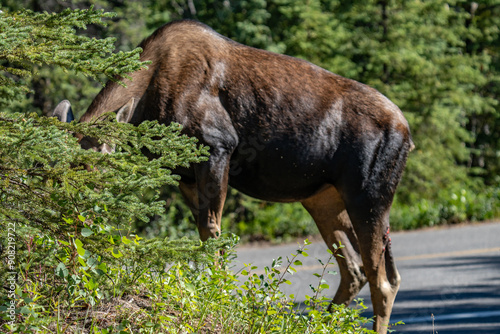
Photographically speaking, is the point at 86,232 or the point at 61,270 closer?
the point at 86,232

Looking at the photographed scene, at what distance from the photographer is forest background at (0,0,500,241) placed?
13.9 metres

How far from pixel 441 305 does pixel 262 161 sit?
145 inches

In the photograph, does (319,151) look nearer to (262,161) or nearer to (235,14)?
(262,161)

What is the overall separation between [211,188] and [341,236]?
148 centimetres

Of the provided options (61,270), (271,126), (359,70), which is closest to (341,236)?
(271,126)

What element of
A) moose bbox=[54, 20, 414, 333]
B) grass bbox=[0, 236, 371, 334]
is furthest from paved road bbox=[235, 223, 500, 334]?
grass bbox=[0, 236, 371, 334]

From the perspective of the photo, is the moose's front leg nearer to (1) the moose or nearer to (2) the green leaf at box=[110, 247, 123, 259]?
(1) the moose

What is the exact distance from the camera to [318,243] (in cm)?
1364

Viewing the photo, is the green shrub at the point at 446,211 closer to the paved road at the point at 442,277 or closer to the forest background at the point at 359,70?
the forest background at the point at 359,70

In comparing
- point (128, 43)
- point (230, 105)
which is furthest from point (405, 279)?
point (128, 43)

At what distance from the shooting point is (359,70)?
16.2 metres

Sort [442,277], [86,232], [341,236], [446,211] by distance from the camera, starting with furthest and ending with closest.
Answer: [446,211] → [442,277] → [341,236] → [86,232]

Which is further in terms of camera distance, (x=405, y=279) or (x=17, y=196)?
(x=405, y=279)

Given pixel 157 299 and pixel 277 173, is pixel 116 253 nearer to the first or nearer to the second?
pixel 157 299
